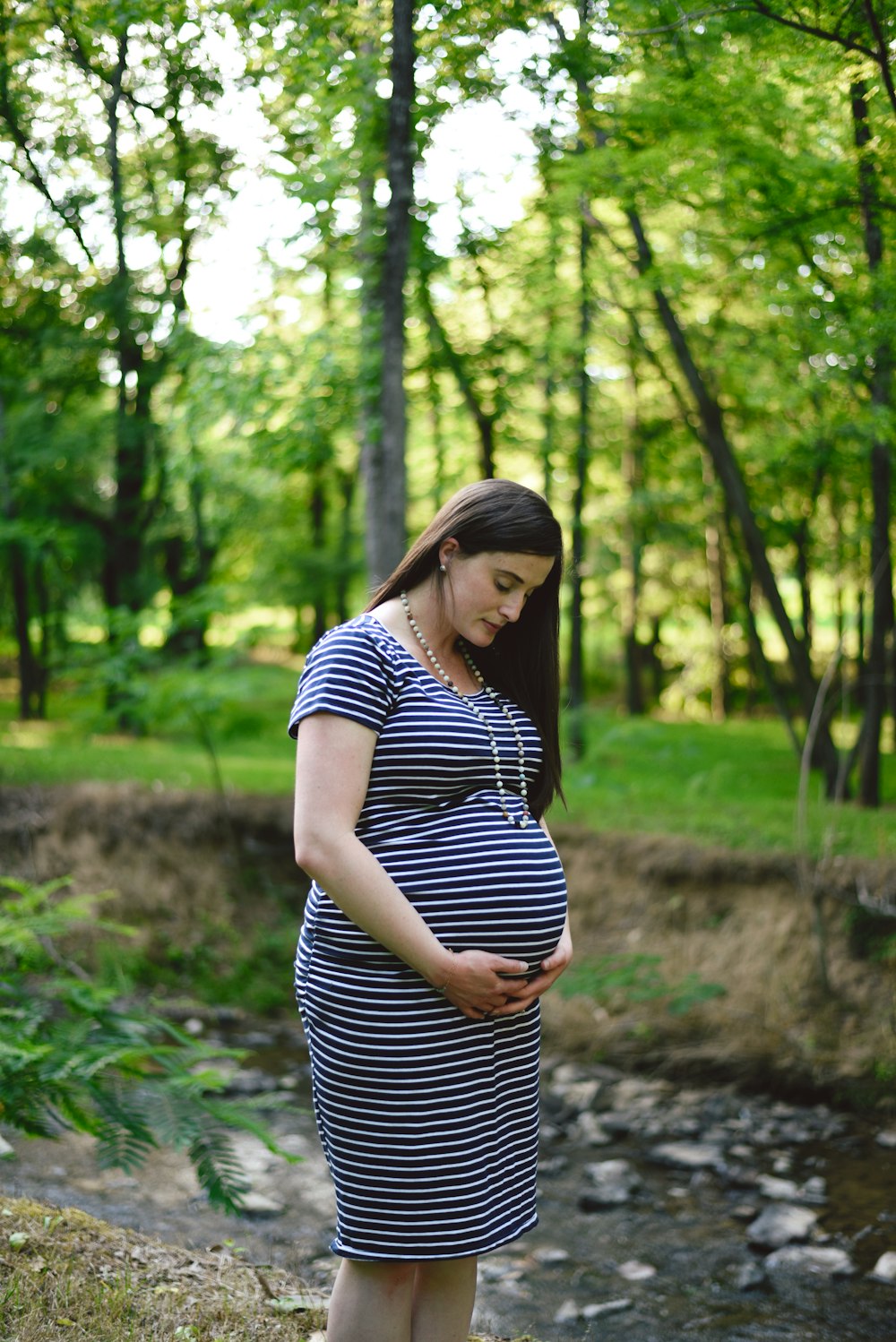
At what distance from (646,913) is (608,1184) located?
199 centimetres

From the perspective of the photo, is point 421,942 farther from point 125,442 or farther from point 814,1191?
point 125,442

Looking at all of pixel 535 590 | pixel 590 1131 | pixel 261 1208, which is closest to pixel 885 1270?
pixel 590 1131

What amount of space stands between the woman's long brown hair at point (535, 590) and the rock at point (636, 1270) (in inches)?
96.7

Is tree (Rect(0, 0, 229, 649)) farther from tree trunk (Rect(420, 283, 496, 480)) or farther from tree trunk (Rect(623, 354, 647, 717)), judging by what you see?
tree trunk (Rect(623, 354, 647, 717))

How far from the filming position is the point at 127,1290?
2.51 meters

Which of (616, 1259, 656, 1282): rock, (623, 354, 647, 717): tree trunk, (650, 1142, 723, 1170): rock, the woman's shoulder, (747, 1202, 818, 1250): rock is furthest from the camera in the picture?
(623, 354, 647, 717): tree trunk

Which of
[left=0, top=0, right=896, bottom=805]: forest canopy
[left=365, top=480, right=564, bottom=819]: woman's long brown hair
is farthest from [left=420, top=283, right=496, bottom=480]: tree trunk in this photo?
[left=365, top=480, right=564, bottom=819]: woman's long brown hair

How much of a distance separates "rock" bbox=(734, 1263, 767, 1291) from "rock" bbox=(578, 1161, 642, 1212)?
721mm

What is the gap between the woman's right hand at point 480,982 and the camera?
1894mm

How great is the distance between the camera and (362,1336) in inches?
77.1

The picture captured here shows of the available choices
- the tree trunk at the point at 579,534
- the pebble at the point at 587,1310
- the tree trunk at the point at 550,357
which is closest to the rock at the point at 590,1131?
the pebble at the point at 587,1310

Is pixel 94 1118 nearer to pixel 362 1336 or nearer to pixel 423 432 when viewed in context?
pixel 362 1336

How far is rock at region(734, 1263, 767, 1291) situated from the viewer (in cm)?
376

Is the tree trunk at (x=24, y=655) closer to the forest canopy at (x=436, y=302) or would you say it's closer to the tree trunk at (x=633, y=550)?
the forest canopy at (x=436, y=302)
